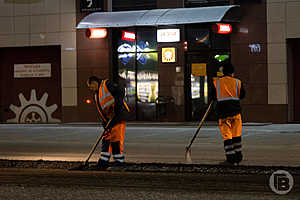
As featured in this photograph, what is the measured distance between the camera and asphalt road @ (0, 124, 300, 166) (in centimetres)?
1336

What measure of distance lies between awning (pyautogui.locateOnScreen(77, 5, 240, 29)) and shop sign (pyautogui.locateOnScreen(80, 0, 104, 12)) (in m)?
0.47

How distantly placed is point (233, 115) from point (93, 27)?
15352 millimetres

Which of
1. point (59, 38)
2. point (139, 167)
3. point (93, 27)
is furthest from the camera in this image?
point (59, 38)

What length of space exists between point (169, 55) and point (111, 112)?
49.9 ft

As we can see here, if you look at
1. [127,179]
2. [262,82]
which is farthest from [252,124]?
[127,179]

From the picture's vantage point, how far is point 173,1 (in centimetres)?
2664

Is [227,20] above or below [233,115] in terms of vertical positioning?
above

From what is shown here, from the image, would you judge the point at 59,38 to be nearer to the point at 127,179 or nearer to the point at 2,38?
the point at 2,38

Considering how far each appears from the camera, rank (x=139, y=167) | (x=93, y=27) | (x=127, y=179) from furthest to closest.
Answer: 1. (x=93, y=27)
2. (x=139, y=167)
3. (x=127, y=179)

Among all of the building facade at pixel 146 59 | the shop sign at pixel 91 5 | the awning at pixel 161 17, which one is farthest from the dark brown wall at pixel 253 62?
the shop sign at pixel 91 5

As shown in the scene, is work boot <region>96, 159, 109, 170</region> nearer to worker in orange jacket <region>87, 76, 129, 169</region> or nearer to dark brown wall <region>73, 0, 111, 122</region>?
worker in orange jacket <region>87, 76, 129, 169</region>

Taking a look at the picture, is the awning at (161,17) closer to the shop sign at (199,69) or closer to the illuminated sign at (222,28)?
the illuminated sign at (222,28)

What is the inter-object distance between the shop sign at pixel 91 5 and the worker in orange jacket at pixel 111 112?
53.3 feet

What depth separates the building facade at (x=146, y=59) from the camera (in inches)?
977
